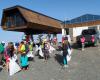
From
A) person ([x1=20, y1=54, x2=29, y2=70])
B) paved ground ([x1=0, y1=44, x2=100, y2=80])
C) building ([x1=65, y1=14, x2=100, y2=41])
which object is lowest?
paved ground ([x1=0, y1=44, x2=100, y2=80])

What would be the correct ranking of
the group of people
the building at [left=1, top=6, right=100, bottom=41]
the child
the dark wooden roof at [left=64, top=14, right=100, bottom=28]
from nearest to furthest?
1. the group of people
2. the child
3. the dark wooden roof at [left=64, top=14, right=100, bottom=28]
4. the building at [left=1, top=6, right=100, bottom=41]

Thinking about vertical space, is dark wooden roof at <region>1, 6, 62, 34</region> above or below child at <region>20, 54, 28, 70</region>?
above

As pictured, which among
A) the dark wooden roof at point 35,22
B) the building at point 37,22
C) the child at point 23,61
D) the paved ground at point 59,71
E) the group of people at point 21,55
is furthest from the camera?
the dark wooden roof at point 35,22

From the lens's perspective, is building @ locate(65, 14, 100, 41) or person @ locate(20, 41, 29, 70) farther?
building @ locate(65, 14, 100, 41)

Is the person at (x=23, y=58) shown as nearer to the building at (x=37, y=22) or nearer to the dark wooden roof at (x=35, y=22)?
the building at (x=37, y=22)

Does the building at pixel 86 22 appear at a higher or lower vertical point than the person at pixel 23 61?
higher

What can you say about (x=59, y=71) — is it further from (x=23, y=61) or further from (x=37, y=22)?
(x=37, y=22)

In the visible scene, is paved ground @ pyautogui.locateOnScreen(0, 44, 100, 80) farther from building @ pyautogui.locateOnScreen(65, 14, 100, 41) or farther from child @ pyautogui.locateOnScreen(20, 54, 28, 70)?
building @ pyautogui.locateOnScreen(65, 14, 100, 41)

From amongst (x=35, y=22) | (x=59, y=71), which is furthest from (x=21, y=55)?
(x=35, y=22)

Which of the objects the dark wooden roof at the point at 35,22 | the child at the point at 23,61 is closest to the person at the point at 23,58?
the child at the point at 23,61

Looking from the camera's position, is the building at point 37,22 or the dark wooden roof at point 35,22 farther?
the dark wooden roof at point 35,22

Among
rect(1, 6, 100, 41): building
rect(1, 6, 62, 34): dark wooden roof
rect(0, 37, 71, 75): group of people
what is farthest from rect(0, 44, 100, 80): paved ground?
rect(1, 6, 62, 34): dark wooden roof

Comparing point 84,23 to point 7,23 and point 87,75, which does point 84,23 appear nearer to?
point 7,23

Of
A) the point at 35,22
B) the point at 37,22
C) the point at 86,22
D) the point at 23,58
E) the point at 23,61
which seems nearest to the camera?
the point at 23,61
